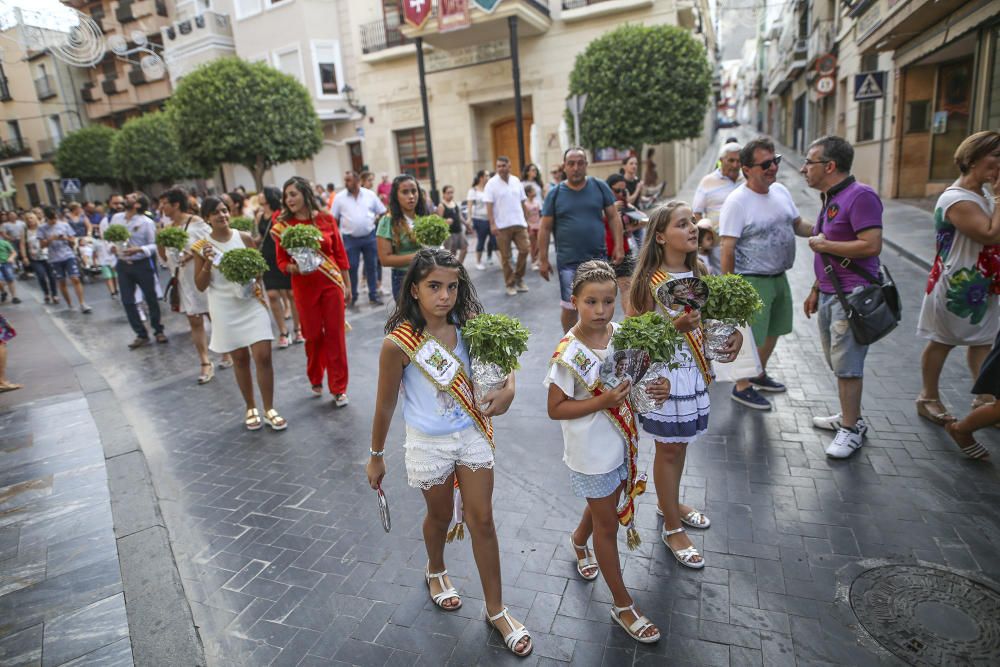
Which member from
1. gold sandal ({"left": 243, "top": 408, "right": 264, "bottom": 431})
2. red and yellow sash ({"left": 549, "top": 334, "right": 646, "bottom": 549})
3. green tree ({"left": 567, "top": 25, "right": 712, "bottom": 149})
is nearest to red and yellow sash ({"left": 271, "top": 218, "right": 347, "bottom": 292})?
gold sandal ({"left": 243, "top": 408, "right": 264, "bottom": 431})

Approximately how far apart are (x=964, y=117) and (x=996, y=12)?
18.7 feet

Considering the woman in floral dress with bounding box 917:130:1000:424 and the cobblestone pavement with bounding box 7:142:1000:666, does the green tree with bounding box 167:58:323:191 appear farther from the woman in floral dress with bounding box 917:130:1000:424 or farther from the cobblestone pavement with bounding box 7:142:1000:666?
the woman in floral dress with bounding box 917:130:1000:424

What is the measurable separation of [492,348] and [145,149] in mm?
33100

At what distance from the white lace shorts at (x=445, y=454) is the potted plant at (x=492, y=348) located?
9.5 inches

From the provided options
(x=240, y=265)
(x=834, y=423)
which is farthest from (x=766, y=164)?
(x=240, y=265)

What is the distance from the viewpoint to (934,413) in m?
4.39

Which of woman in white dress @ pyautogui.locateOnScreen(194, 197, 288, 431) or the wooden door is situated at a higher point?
the wooden door

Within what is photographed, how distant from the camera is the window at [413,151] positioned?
2667 centimetres

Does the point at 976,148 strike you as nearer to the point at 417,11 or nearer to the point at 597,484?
the point at 597,484

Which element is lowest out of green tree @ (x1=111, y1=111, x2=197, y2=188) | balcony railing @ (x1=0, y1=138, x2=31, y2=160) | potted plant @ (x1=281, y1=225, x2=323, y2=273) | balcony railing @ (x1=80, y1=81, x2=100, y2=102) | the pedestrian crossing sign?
potted plant @ (x1=281, y1=225, x2=323, y2=273)

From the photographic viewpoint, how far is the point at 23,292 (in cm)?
1616

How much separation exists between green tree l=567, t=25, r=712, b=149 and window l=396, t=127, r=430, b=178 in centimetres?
964

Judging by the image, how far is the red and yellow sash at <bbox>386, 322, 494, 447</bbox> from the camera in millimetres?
2637

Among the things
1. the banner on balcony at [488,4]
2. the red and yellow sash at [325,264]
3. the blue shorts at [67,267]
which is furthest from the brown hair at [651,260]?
the banner on balcony at [488,4]
